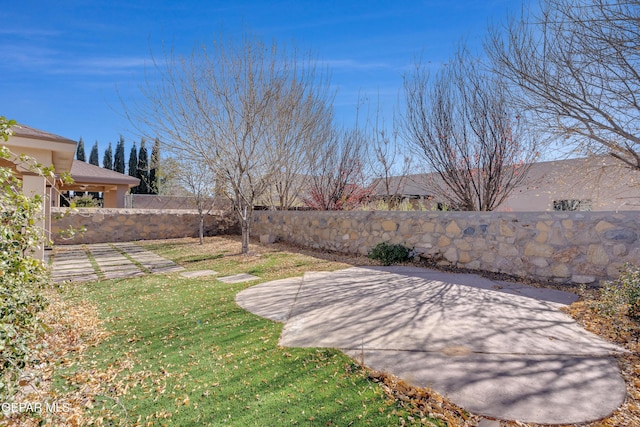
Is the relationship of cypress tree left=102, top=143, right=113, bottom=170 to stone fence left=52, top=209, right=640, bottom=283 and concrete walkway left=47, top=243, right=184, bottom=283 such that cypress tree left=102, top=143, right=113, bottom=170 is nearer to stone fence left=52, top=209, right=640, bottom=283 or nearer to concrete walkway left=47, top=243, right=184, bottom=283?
concrete walkway left=47, top=243, right=184, bottom=283

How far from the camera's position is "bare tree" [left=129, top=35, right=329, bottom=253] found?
7539mm

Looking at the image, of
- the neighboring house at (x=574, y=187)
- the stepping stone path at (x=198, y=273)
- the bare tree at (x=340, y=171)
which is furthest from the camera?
the bare tree at (x=340, y=171)

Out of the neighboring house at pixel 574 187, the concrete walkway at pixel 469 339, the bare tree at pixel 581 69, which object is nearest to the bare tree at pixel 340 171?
the neighboring house at pixel 574 187

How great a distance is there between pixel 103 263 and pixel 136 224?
Answer: 5140 mm

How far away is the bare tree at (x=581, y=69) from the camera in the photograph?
16.0 ft

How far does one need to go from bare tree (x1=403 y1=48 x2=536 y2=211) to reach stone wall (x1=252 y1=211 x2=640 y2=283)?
75.8 inches

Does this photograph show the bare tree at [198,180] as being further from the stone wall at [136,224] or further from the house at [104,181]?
the house at [104,181]

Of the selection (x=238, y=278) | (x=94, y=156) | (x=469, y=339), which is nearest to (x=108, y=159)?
(x=94, y=156)

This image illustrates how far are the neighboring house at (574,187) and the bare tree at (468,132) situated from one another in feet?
2.82

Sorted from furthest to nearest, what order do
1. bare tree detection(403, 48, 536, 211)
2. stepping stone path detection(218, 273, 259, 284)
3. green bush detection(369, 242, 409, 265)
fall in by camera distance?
bare tree detection(403, 48, 536, 211) < green bush detection(369, 242, 409, 265) < stepping stone path detection(218, 273, 259, 284)

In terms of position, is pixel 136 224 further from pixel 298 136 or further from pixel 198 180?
pixel 298 136

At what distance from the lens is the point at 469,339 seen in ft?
9.71

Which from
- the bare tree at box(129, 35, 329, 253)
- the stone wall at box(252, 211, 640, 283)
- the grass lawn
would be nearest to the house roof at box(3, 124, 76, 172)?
the bare tree at box(129, 35, 329, 253)

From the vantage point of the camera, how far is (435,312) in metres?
3.73
